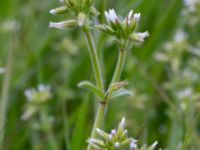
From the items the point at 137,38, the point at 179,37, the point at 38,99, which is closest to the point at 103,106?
the point at 137,38

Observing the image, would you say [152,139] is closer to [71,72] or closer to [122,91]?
[71,72]

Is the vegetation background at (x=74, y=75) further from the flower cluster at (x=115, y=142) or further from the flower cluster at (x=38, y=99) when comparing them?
the flower cluster at (x=115, y=142)

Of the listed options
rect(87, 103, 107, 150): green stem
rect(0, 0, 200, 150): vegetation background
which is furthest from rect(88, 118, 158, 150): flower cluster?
rect(0, 0, 200, 150): vegetation background

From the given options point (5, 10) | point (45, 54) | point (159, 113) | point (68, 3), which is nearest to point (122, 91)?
point (68, 3)

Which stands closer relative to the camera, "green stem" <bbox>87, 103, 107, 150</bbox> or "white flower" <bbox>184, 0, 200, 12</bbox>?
"green stem" <bbox>87, 103, 107, 150</bbox>

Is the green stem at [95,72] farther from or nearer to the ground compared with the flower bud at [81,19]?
nearer to the ground

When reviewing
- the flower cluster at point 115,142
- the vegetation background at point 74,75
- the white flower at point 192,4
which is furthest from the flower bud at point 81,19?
the white flower at point 192,4

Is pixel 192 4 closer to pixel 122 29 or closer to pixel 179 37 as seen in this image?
pixel 179 37

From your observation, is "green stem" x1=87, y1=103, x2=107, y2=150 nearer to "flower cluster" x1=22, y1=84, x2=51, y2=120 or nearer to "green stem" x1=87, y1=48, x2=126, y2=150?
"green stem" x1=87, y1=48, x2=126, y2=150

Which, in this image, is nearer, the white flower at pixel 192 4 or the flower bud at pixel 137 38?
the flower bud at pixel 137 38
